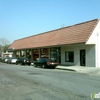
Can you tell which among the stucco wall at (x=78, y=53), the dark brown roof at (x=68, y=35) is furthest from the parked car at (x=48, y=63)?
the dark brown roof at (x=68, y=35)

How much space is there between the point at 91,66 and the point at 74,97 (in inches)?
721

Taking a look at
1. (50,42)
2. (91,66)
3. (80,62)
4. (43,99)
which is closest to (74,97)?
(43,99)

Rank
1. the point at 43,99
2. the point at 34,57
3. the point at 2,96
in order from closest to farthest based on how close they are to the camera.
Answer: the point at 43,99, the point at 2,96, the point at 34,57

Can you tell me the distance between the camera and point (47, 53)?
37219 mm

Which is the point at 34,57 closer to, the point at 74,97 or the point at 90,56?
the point at 90,56

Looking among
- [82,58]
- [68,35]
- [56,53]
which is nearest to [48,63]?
[82,58]

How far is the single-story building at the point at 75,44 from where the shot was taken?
1017 inches

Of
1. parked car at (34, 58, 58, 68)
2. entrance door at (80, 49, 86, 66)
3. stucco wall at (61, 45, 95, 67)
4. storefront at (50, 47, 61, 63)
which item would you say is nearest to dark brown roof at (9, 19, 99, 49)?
stucco wall at (61, 45, 95, 67)

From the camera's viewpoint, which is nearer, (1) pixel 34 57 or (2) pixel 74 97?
(2) pixel 74 97

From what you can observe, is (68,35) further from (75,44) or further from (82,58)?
(82,58)

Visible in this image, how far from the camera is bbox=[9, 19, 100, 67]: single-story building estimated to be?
84.7 ft

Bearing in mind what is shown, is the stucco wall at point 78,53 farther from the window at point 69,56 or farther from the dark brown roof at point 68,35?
the dark brown roof at point 68,35

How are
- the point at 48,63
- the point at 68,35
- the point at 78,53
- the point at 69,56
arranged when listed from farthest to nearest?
the point at 69,56
the point at 68,35
the point at 78,53
the point at 48,63

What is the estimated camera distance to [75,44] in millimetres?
27078
